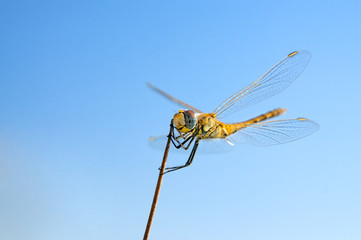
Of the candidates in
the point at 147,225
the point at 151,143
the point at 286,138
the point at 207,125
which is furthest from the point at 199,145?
the point at 147,225

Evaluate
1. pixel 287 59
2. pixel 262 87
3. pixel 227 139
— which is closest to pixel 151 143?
pixel 227 139

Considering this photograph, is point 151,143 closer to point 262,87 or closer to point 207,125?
point 207,125

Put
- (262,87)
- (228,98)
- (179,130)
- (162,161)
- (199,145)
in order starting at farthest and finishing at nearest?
(262,87)
(228,98)
(199,145)
(179,130)
(162,161)

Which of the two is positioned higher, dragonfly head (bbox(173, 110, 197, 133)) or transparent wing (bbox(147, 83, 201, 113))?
transparent wing (bbox(147, 83, 201, 113))

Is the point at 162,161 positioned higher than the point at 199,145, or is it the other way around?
the point at 199,145

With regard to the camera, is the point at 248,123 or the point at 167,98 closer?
the point at 167,98

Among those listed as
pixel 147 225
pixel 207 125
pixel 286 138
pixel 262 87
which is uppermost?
pixel 262 87

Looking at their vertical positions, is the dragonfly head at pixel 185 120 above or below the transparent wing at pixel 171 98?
below

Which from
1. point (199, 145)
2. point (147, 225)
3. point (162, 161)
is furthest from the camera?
point (199, 145)
